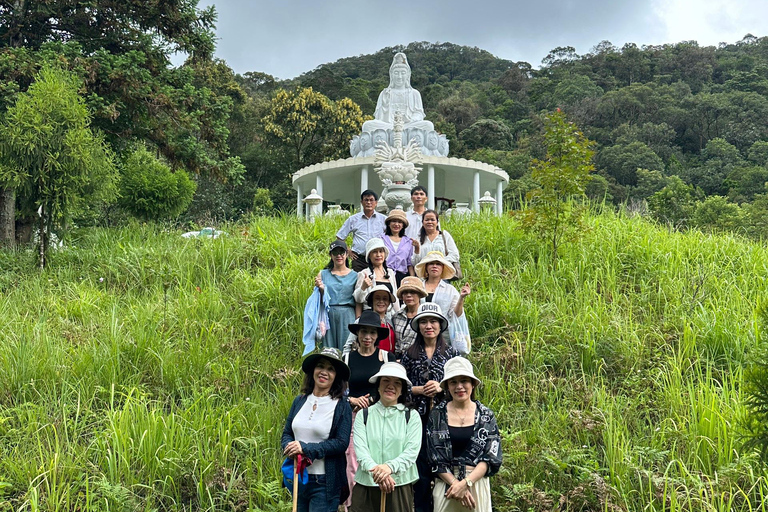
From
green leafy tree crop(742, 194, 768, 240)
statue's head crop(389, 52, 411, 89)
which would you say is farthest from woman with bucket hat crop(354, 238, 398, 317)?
statue's head crop(389, 52, 411, 89)

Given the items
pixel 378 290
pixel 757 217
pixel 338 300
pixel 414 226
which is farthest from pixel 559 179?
pixel 757 217

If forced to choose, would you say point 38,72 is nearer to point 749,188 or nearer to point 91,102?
point 91,102

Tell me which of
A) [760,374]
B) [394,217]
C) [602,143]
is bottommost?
[760,374]

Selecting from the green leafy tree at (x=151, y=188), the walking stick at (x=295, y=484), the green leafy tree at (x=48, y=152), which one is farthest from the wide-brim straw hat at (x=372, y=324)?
the green leafy tree at (x=151, y=188)

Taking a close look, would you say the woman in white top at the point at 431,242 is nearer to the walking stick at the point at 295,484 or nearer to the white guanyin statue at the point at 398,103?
the walking stick at the point at 295,484

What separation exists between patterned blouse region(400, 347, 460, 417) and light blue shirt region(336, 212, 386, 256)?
2.28 m

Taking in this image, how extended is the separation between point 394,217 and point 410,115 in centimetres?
1435

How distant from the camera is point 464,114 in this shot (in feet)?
134

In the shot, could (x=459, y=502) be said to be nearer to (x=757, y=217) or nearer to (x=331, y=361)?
(x=331, y=361)

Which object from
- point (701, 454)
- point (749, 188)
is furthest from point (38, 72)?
point (749, 188)

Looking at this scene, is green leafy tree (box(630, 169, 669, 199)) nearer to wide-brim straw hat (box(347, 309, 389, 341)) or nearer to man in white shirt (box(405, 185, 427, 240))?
man in white shirt (box(405, 185, 427, 240))

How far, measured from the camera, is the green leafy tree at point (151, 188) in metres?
15.4

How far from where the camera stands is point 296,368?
5910 mm

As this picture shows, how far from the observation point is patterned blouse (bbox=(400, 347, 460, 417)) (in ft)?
13.2
